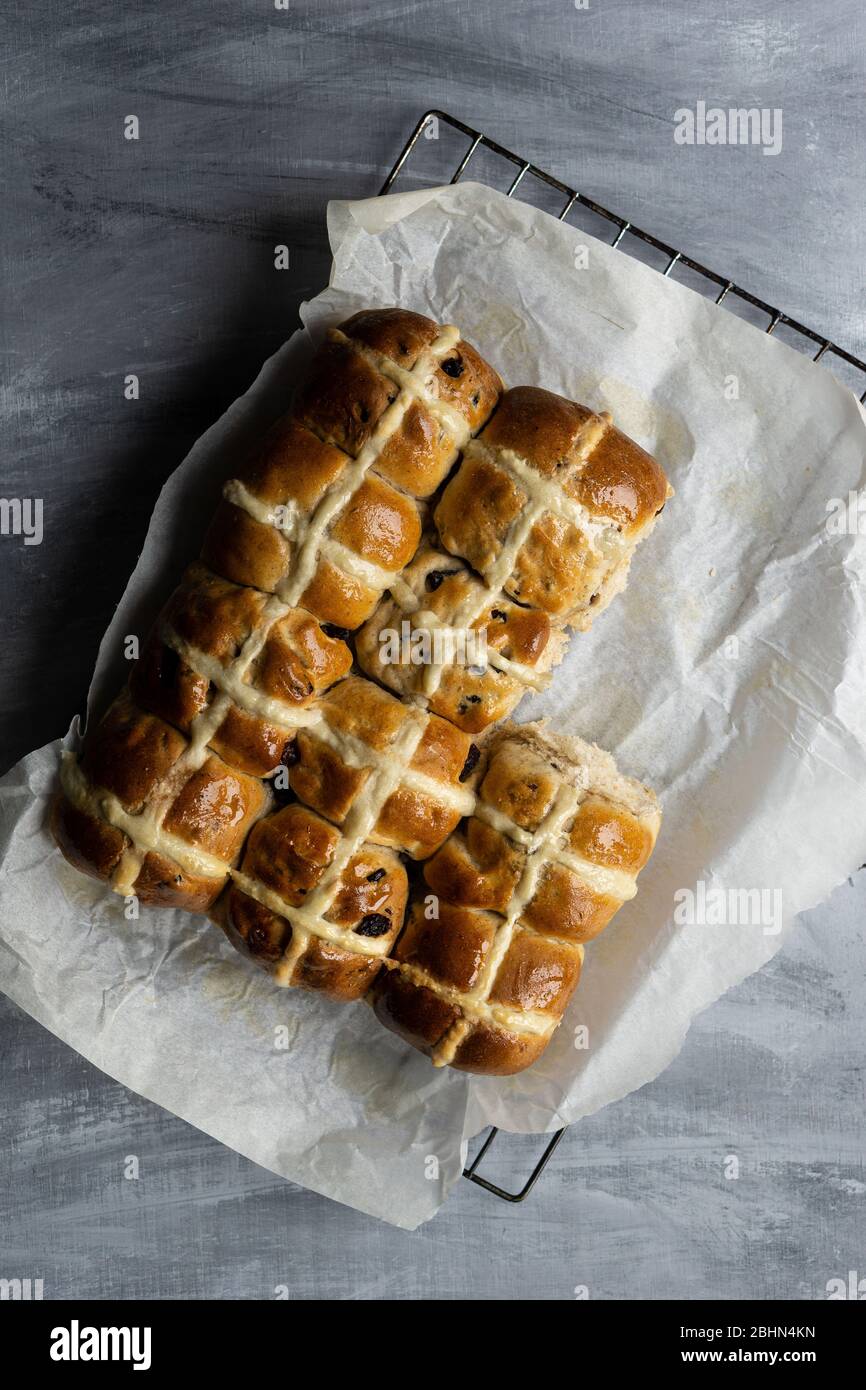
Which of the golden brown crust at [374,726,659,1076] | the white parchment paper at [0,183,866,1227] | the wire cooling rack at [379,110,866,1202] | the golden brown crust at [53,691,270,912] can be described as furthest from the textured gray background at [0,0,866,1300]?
the golden brown crust at [374,726,659,1076]

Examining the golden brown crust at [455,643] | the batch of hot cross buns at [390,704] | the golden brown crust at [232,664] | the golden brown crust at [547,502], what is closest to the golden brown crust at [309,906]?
the batch of hot cross buns at [390,704]

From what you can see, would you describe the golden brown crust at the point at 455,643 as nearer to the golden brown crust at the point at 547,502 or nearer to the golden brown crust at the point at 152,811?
the golden brown crust at the point at 547,502

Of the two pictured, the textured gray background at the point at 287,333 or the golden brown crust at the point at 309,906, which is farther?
the textured gray background at the point at 287,333

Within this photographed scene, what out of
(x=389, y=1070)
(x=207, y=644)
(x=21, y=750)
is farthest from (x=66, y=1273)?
(x=207, y=644)

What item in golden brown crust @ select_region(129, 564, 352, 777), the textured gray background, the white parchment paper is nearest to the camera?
golden brown crust @ select_region(129, 564, 352, 777)

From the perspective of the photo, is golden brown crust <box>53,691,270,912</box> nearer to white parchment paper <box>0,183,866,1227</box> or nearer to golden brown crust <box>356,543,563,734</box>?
white parchment paper <box>0,183,866,1227</box>

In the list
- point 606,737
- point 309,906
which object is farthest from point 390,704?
point 606,737
